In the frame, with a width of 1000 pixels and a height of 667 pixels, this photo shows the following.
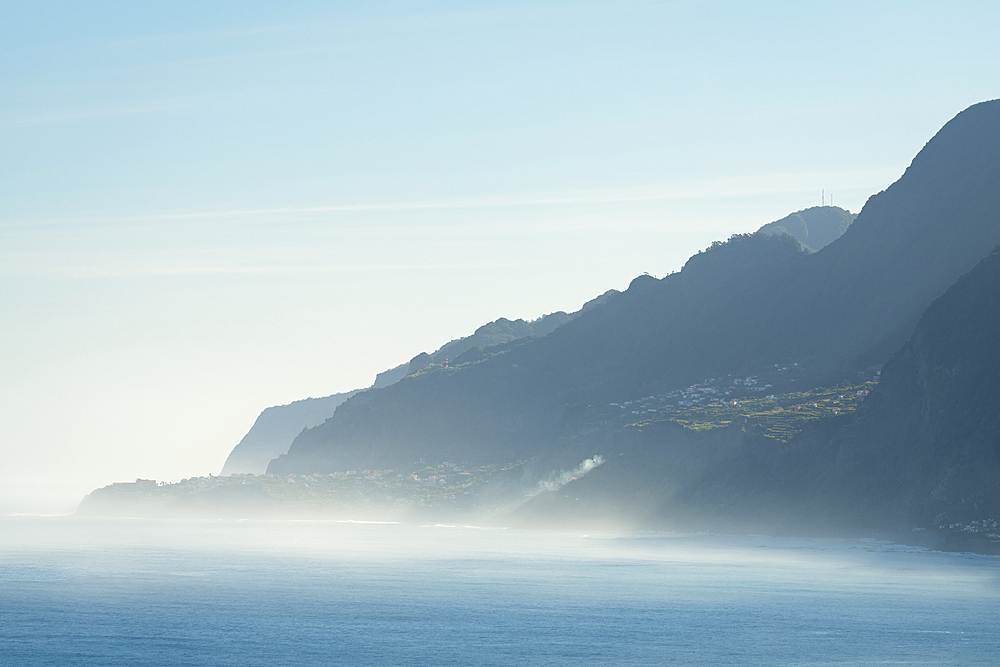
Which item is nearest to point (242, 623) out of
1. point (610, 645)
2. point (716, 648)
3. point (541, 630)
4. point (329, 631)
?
point (329, 631)

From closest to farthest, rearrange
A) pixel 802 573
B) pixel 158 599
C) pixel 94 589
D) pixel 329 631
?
pixel 329 631 < pixel 158 599 < pixel 94 589 < pixel 802 573

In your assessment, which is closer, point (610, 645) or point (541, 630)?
point (610, 645)

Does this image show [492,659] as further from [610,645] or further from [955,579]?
[955,579]

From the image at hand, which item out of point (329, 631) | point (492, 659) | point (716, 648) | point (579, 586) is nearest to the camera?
point (492, 659)

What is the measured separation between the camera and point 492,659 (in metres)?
112

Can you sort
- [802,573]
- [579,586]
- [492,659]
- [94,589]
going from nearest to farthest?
1. [492,659]
2. [94,589]
3. [579,586]
4. [802,573]

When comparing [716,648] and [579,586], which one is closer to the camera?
[716,648]

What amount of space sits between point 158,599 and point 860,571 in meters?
118

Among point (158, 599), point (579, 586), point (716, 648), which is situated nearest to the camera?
point (716, 648)

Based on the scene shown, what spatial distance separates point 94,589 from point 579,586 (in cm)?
7466

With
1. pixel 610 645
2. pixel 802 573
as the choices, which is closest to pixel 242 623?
pixel 610 645

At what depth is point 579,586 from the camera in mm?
177500

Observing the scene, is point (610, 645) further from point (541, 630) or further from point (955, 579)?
point (955, 579)

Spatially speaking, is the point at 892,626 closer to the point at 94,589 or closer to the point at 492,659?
the point at 492,659
